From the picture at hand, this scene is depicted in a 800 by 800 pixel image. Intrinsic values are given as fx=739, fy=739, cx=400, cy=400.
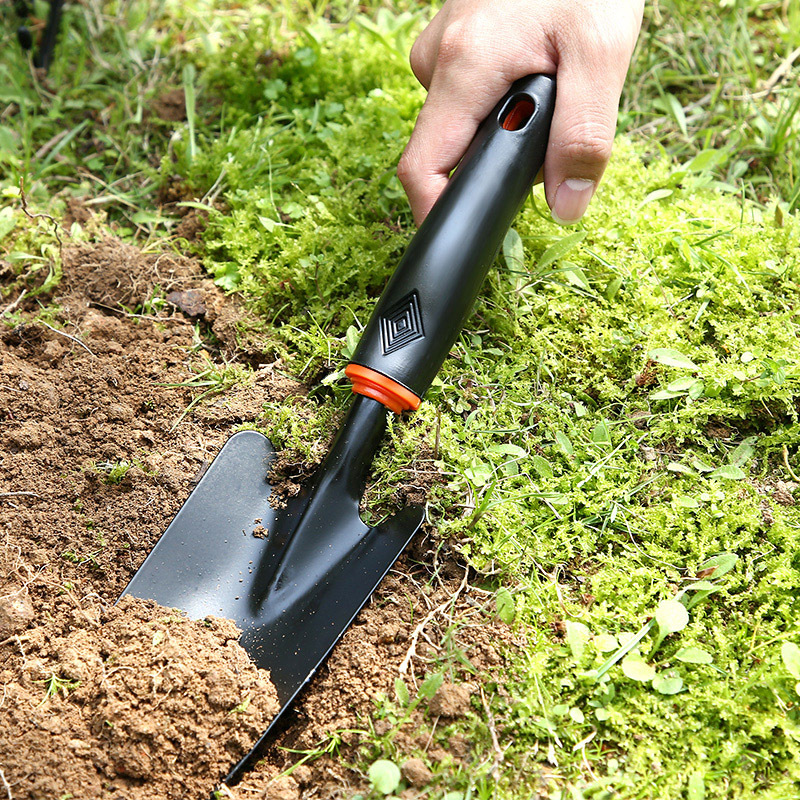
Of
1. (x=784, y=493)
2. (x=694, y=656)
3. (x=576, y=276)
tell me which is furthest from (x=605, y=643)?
(x=576, y=276)

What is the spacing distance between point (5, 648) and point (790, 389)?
6.22ft

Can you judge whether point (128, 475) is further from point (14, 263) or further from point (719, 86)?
point (719, 86)

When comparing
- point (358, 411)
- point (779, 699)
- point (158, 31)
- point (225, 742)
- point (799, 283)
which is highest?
point (158, 31)

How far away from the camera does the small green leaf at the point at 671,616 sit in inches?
60.3

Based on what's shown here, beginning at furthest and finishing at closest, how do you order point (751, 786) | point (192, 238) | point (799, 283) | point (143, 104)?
1. point (143, 104)
2. point (192, 238)
3. point (799, 283)
4. point (751, 786)

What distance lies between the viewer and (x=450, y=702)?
1.45 metres

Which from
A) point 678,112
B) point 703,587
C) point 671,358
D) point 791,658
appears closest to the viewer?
point 791,658

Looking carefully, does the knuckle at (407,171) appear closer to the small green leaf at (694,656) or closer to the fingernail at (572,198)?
the fingernail at (572,198)

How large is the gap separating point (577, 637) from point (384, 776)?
0.47m

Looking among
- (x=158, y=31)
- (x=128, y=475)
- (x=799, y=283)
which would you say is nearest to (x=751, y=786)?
(x=799, y=283)

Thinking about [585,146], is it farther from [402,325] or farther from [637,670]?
[637,670]

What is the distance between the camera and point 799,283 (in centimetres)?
206

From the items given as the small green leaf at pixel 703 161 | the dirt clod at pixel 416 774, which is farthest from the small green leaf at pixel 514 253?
the dirt clod at pixel 416 774

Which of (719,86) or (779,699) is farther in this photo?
(719,86)
